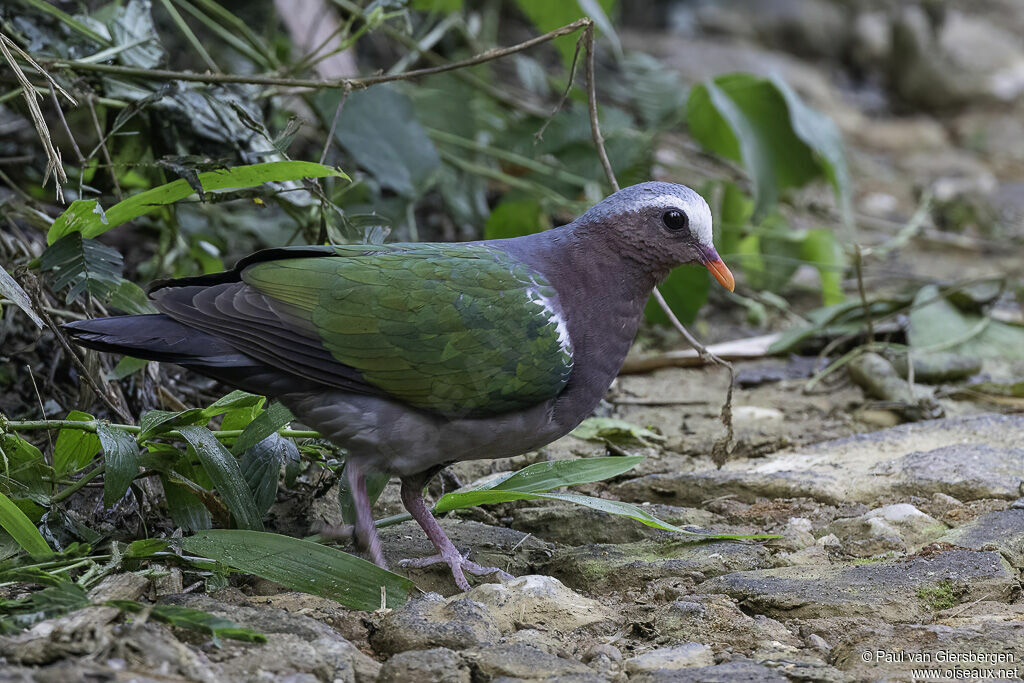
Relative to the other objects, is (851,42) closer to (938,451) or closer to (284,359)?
(938,451)

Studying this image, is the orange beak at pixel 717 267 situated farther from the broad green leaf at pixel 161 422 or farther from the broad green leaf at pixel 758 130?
the broad green leaf at pixel 758 130

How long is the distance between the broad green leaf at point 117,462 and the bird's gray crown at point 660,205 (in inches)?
54.5

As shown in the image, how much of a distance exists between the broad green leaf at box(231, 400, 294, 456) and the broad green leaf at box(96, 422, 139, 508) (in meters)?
0.27

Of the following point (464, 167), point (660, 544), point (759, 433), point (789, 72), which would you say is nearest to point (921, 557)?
point (660, 544)

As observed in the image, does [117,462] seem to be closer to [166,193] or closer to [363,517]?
[363,517]

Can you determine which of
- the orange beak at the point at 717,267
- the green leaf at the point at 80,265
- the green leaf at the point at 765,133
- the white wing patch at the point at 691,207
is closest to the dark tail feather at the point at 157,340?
the green leaf at the point at 80,265

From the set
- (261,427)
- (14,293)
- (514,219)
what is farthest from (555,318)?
(514,219)

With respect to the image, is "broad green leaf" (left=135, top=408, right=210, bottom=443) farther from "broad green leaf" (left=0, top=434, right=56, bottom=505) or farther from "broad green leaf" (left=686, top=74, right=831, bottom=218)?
"broad green leaf" (left=686, top=74, right=831, bottom=218)

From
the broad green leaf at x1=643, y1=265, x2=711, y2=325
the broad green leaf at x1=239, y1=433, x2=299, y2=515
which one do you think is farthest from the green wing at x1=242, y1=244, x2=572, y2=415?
the broad green leaf at x1=643, y1=265, x2=711, y2=325

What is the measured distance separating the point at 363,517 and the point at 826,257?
3.55m

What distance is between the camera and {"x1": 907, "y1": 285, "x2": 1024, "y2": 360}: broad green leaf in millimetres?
4957

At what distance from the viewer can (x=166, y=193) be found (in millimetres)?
3166

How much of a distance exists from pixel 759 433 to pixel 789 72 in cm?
712

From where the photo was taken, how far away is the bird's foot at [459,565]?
2.84 meters
